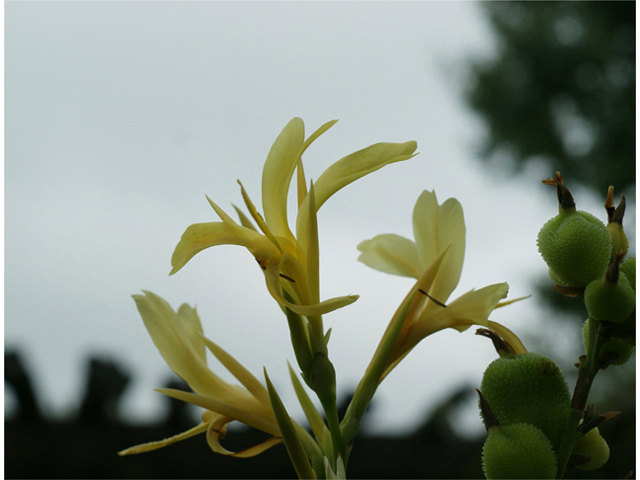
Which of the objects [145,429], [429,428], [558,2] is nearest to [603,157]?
[558,2]

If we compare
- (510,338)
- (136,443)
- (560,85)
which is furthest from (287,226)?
(560,85)

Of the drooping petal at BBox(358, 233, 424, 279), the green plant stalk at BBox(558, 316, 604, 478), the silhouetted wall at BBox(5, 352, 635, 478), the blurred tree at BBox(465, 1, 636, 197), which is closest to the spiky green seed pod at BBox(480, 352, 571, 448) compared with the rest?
the green plant stalk at BBox(558, 316, 604, 478)

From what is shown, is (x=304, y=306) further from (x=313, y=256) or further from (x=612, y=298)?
(x=612, y=298)

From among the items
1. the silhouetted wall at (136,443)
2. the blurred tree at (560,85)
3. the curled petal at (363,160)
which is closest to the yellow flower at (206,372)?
the curled petal at (363,160)

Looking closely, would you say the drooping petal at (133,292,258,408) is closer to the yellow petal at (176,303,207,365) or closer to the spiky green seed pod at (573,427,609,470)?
the yellow petal at (176,303,207,365)

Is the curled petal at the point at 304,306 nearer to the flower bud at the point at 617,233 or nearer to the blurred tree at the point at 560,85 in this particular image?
the flower bud at the point at 617,233
